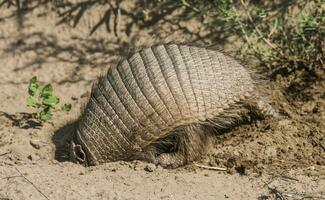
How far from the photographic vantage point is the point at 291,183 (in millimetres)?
4520

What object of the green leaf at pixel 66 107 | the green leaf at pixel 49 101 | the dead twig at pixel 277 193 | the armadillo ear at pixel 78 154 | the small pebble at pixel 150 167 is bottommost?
the dead twig at pixel 277 193

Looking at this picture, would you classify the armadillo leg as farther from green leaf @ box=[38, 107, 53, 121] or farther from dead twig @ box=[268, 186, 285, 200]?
green leaf @ box=[38, 107, 53, 121]

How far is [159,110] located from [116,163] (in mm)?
579

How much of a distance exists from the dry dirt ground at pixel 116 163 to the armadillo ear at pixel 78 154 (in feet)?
0.28

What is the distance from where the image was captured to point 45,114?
5754 millimetres

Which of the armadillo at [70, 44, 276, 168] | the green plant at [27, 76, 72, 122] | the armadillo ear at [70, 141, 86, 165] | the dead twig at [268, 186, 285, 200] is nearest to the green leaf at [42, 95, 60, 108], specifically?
the green plant at [27, 76, 72, 122]

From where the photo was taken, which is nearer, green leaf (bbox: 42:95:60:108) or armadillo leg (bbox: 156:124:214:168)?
armadillo leg (bbox: 156:124:214:168)

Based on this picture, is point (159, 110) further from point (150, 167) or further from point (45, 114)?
point (45, 114)

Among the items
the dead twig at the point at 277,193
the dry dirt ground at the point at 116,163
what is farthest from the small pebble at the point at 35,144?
the dead twig at the point at 277,193

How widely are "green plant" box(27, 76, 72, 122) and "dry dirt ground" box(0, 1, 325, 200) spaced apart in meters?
0.14

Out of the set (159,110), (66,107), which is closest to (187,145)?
(159,110)

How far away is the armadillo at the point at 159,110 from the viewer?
16.9 ft

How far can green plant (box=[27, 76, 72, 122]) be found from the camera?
559 centimetres

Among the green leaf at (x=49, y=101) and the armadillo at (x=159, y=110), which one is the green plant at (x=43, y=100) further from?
the armadillo at (x=159, y=110)
